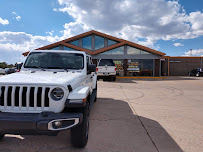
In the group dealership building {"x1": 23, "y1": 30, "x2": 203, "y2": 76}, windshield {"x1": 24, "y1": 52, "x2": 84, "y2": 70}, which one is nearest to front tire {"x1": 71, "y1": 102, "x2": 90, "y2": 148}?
windshield {"x1": 24, "y1": 52, "x2": 84, "y2": 70}

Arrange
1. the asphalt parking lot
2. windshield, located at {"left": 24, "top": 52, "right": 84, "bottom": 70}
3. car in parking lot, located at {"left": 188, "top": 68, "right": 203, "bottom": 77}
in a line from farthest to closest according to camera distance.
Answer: car in parking lot, located at {"left": 188, "top": 68, "right": 203, "bottom": 77}, windshield, located at {"left": 24, "top": 52, "right": 84, "bottom": 70}, the asphalt parking lot

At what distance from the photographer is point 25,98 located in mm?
2410

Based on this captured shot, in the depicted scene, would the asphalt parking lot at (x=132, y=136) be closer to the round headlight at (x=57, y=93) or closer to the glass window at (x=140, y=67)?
the round headlight at (x=57, y=93)

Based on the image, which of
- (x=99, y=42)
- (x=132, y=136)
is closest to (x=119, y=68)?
(x=99, y=42)

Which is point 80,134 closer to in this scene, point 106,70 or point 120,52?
point 106,70

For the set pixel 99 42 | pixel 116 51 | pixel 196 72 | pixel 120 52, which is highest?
pixel 99 42

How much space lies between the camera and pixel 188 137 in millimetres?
3354

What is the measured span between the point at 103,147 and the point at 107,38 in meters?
20.5

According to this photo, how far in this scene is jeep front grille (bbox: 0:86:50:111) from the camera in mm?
2383

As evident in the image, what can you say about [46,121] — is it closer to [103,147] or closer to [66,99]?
[66,99]

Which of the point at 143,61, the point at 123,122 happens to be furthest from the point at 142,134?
the point at 143,61

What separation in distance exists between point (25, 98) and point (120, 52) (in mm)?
19860

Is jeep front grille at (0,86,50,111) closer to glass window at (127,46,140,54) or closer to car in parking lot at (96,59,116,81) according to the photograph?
car in parking lot at (96,59,116,81)

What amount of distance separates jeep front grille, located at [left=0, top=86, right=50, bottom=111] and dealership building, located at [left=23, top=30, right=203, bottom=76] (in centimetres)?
1905
